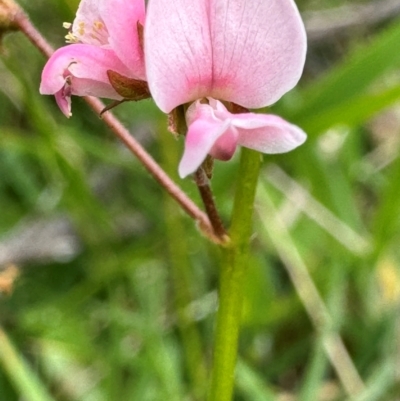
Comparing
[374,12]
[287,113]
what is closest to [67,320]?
[287,113]

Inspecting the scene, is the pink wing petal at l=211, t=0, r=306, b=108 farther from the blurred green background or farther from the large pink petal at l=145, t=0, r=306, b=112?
the blurred green background

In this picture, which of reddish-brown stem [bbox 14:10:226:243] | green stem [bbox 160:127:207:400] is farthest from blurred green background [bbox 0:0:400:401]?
reddish-brown stem [bbox 14:10:226:243]

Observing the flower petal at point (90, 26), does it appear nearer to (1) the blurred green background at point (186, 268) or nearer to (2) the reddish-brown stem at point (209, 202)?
(2) the reddish-brown stem at point (209, 202)

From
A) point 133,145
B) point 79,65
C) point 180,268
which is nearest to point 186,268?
point 180,268

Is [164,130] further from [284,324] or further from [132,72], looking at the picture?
[132,72]

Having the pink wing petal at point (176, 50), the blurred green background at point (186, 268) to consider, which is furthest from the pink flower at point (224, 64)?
the blurred green background at point (186, 268)

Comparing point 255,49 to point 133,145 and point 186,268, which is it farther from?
point 186,268
